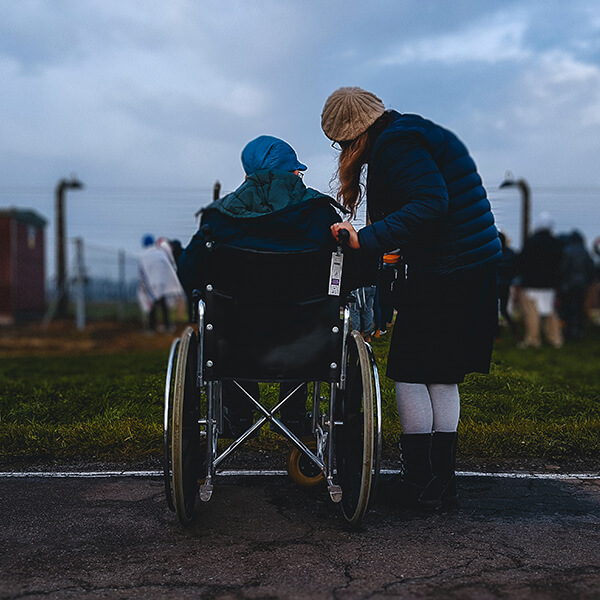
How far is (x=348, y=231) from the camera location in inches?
122

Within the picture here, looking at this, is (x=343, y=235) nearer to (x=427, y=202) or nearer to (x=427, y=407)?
(x=427, y=202)

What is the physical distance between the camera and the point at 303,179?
332cm

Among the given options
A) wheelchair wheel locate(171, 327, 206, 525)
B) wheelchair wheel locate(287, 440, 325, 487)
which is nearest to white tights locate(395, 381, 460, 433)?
wheelchair wheel locate(287, 440, 325, 487)

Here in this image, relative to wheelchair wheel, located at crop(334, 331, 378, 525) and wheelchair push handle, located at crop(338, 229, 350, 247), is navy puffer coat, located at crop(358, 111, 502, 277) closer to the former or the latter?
wheelchair push handle, located at crop(338, 229, 350, 247)

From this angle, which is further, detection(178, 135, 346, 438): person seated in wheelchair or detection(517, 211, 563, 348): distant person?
detection(517, 211, 563, 348): distant person

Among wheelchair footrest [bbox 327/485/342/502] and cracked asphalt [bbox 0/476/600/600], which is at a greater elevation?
wheelchair footrest [bbox 327/485/342/502]

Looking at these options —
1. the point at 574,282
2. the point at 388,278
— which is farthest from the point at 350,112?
the point at 574,282

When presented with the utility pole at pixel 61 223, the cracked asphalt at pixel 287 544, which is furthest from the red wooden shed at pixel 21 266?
the cracked asphalt at pixel 287 544

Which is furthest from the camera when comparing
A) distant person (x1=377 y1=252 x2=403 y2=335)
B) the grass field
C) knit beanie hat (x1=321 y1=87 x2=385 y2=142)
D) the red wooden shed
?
the red wooden shed

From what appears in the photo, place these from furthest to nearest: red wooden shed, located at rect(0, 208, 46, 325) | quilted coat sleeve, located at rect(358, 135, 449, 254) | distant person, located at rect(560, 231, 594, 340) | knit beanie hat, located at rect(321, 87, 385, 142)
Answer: red wooden shed, located at rect(0, 208, 46, 325), distant person, located at rect(560, 231, 594, 340), knit beanie hat, located at rect(321, 87, 385, 142), quilted coat sleeve, located at rect(358, 135, 449, 254)

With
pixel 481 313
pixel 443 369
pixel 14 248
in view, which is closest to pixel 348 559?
pixel 443 369

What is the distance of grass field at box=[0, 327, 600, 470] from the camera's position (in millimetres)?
4543

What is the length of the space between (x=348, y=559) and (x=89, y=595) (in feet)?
3.01

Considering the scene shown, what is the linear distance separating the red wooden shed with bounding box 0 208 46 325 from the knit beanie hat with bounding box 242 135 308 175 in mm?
15853
